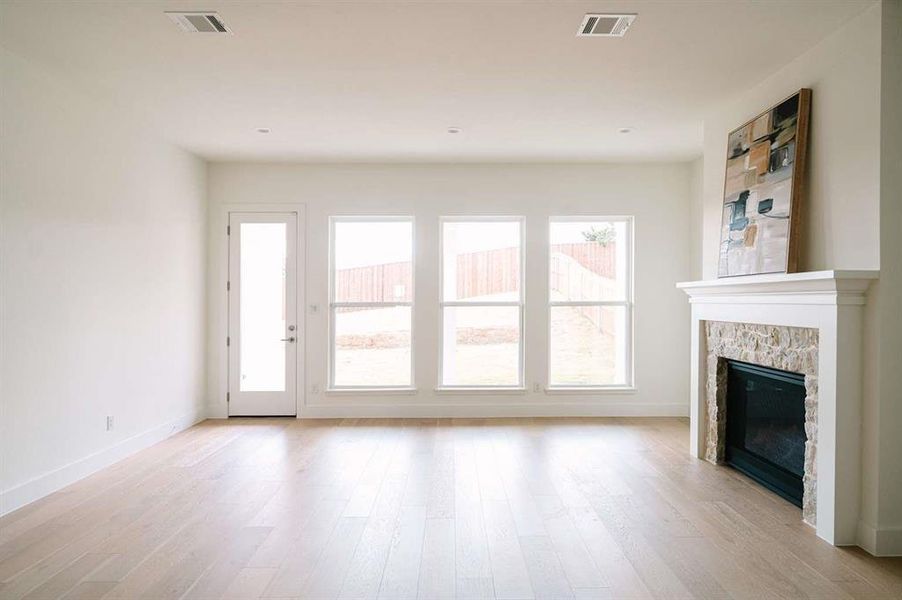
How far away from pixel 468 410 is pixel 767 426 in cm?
323

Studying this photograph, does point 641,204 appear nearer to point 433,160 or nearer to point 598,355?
point 598,355

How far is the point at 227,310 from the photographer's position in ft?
21.4

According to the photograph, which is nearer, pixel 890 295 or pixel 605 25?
pixel 890 295

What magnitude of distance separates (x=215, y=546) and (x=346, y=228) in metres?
4.21

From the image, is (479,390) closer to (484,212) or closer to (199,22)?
(484,212)

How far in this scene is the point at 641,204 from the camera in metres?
6.58

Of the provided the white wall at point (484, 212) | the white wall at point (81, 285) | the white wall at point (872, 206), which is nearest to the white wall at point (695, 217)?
the white wall at point (484, 212)

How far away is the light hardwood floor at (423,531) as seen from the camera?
8.80 feet

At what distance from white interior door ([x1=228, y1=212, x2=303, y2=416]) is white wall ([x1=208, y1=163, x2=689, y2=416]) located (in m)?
0.14

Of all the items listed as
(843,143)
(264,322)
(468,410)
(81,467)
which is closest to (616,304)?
(468,410)

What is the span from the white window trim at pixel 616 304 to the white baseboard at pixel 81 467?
404cm

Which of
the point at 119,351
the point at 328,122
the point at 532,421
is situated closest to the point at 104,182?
the point at 119,351

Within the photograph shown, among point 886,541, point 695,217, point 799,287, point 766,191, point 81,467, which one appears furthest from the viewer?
point 695,217

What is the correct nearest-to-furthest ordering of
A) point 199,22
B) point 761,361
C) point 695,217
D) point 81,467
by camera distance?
1. point 199,22
2. point 761,361
3. point 81,467
4. point 695,217
